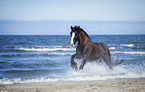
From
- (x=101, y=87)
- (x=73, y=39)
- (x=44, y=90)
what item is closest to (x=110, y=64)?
(x=73, y=39)

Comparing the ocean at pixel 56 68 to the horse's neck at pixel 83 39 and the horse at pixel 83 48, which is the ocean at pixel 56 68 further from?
the horse's neck at pixel 83 39

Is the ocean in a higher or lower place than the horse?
lower

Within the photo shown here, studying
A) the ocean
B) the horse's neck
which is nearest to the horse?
the horse's neck

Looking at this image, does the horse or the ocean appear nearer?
the horse

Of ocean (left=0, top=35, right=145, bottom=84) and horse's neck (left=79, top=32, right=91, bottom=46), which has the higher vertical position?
horse's neck (left=79, top=32, right=91, bottom=46)

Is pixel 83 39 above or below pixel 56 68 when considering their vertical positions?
above

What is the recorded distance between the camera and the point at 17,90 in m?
5.86

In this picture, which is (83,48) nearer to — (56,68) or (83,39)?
(83,39)

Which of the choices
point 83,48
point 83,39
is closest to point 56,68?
point 83,48

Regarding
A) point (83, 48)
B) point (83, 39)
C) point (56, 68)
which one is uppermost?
point (83, 39)

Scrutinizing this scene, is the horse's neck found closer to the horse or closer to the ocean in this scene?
the horse

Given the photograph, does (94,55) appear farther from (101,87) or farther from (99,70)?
(101,87)

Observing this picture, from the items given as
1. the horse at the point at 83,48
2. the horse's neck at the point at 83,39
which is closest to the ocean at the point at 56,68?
the horse at the point at 83,48

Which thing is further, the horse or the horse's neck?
the horse's neck
